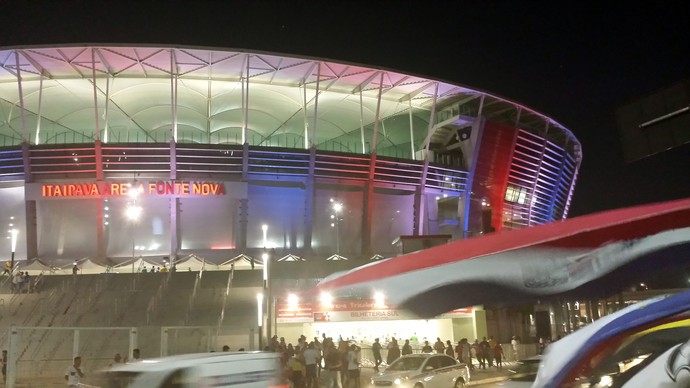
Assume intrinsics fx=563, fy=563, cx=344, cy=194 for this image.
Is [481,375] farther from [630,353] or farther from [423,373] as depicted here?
[630,353]

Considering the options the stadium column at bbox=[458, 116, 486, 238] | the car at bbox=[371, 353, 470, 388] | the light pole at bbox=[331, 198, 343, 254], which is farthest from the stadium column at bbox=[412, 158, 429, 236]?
the car at bbox=[371, 353, 470, 388]

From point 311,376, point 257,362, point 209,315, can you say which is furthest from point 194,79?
point 257,362

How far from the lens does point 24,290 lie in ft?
98.6

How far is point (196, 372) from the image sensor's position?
7289 millimetres

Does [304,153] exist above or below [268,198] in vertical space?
above

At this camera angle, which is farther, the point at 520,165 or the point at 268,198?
the point at 520,165

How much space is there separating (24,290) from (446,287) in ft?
107

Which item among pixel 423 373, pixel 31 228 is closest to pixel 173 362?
pixel 423 373

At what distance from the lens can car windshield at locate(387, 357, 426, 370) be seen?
649 inches

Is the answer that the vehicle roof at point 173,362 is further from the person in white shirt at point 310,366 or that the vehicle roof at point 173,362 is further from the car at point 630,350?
the person in white shirt at point 310,366

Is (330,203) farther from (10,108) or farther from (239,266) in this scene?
(10,108)

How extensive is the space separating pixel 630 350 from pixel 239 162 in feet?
130

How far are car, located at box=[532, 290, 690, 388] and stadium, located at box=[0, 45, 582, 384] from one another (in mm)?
28766

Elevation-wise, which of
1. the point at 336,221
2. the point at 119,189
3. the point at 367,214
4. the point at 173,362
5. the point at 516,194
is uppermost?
the point at 516,194
